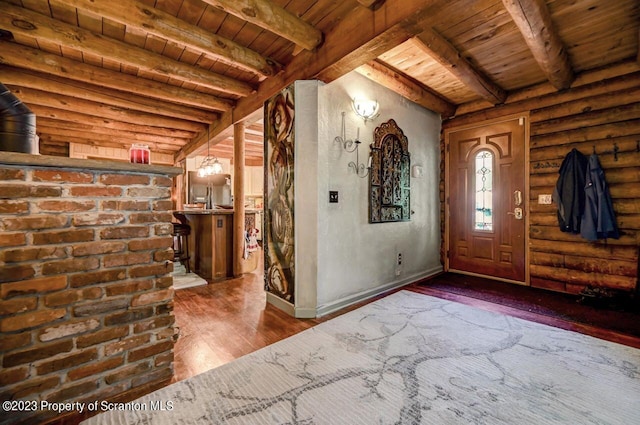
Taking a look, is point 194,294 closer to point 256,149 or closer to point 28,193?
point 28,193

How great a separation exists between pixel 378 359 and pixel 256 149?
20.7ft

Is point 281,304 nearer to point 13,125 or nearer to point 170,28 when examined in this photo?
point 13,125

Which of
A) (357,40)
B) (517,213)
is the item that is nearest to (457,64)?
(357,40)

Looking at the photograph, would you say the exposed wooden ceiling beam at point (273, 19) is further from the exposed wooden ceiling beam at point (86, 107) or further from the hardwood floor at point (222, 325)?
the exposed wooden ceiling beam at point (86, 107)

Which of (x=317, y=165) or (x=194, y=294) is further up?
(x=317, y=165)

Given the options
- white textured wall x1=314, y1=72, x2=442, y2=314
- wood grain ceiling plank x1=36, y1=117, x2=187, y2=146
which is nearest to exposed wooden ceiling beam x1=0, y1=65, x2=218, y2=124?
wood grain ceiling plank x1=36, y1=117, x2=187, y2=146

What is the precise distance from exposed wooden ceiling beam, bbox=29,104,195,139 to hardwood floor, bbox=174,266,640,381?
3.59 m

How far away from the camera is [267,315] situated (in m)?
2.75

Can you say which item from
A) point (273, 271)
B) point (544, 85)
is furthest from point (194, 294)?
point (544, 85)

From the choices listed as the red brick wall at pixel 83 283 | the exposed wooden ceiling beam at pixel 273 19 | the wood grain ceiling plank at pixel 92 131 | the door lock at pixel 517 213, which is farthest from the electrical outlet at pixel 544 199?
the wood grain ceiling plank at pixel 92 131

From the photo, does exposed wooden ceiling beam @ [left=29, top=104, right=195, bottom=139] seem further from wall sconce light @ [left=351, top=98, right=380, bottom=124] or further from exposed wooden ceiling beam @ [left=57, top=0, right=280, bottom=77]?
wall sconce light @ [left=351, top=98, right=380, bottom=124]

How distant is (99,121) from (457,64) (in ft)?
18.8

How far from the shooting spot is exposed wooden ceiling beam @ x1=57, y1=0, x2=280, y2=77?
2025mm

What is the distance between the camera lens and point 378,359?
Result: 192 cm
